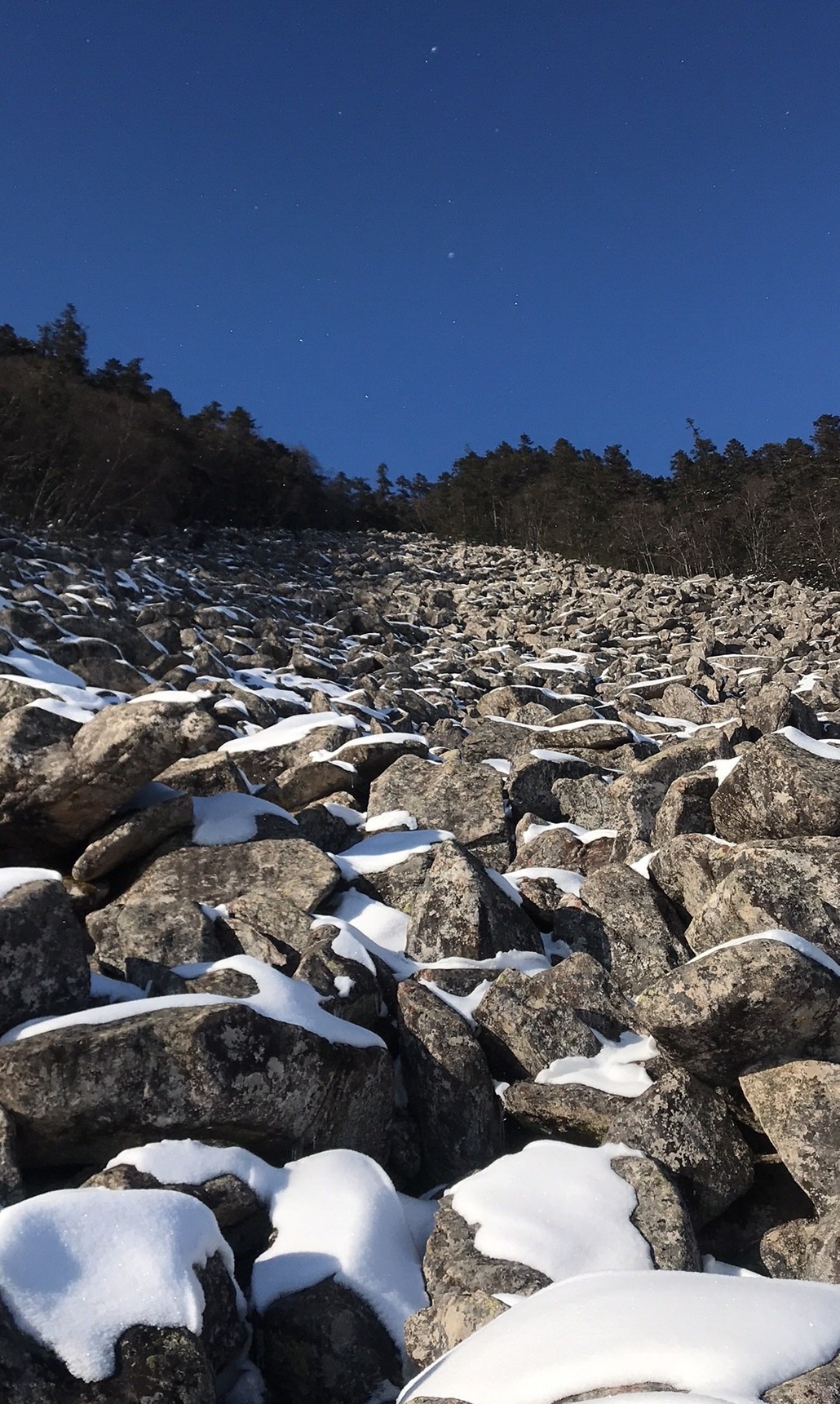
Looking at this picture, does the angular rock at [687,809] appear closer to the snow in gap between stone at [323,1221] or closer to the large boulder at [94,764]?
the large boulder at [94,764]

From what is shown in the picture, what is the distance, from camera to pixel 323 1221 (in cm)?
430

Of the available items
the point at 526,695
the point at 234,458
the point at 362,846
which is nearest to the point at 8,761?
the point at 362,846

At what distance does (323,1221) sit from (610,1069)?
2.20m

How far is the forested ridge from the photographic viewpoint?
3253 cm

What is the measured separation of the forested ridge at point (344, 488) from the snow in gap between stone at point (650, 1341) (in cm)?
2984

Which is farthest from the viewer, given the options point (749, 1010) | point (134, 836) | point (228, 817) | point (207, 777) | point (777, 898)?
point (207, 777)

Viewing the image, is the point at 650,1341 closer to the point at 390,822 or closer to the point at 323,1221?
the point at 323,1221

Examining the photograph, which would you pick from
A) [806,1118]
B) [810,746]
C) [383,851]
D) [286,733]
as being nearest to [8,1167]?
[806,1118]

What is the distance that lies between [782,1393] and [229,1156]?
2.84 m

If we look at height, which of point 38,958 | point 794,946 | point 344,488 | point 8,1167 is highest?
point 344,488

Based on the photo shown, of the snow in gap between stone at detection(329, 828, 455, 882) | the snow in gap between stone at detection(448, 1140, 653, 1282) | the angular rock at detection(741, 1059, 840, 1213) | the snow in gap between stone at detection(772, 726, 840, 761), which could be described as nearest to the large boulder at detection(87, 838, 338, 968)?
the snow in gap between stone at detection(329, 828, 455, 882)

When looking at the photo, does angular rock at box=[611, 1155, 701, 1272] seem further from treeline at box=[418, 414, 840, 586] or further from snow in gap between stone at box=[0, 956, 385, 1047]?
treeline at box=[418, 414, 840, 586]

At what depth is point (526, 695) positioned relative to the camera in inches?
632

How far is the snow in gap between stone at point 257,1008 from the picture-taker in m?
4.87
